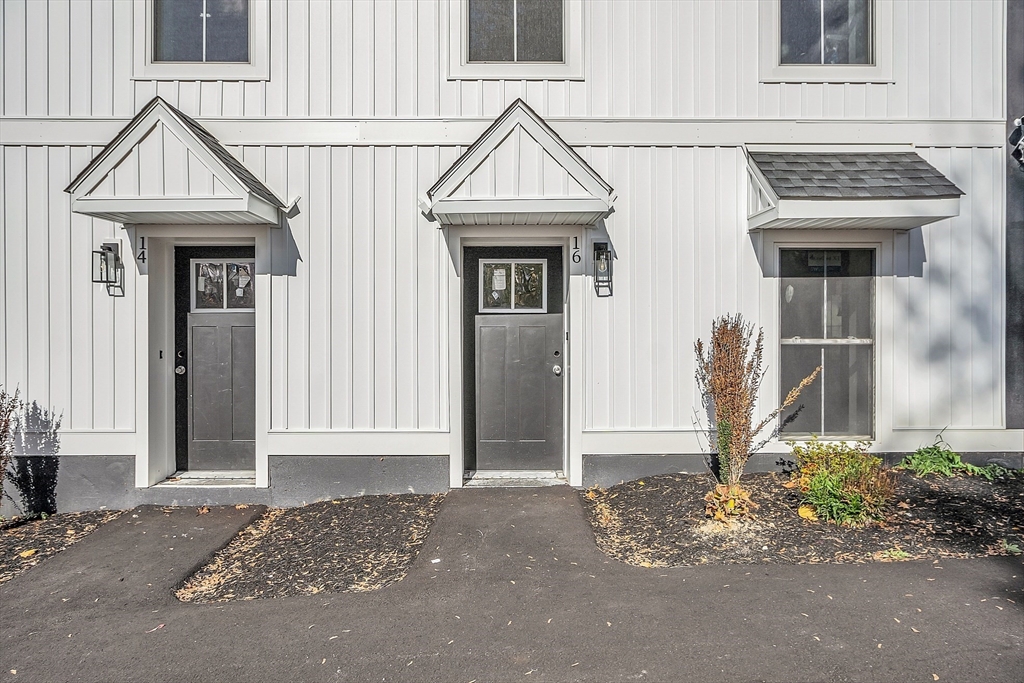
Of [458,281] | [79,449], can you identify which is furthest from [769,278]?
[79,449]

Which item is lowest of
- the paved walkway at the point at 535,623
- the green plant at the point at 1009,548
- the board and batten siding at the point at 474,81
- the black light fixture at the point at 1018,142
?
the paved walkway at the point at 535,623

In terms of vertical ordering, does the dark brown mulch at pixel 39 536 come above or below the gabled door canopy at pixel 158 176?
below

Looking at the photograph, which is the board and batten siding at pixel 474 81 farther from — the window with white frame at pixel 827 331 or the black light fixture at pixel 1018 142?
the window with white frame at pixel 827 331

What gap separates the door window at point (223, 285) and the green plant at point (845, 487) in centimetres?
525

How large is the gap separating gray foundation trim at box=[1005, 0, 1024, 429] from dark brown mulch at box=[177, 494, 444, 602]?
18.6 ft

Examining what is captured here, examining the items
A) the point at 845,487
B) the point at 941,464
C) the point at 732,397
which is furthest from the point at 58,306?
the point at 941,464

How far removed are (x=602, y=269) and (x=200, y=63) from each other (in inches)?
165

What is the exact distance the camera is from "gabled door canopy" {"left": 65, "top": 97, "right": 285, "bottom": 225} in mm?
4434

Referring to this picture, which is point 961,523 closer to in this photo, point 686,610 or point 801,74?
point 686,610

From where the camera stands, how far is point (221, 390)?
5.48m

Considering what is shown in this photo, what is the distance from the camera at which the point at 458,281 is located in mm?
5184

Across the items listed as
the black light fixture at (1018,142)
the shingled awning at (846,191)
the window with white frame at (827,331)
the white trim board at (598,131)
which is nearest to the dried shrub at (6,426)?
the white trim board at (598,131)

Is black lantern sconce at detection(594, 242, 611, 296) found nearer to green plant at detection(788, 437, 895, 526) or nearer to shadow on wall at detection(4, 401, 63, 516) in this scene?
green plant at detection(788, 437, 895, 526)

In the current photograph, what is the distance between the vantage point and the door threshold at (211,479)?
203 inches
